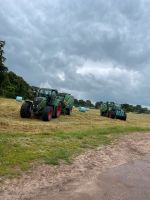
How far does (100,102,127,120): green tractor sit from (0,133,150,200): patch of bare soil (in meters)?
25.4

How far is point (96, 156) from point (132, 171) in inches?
81.9

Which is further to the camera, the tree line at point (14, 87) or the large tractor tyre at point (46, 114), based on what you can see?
the tree line at point (14, 87)

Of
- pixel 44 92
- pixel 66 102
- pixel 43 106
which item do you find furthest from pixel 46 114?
pixel 66 102

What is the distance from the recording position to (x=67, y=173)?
12.4 meters

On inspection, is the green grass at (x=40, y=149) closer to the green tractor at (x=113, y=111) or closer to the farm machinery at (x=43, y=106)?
the farm machinery at (x=43, y=106)

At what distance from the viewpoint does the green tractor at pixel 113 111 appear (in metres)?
44.1

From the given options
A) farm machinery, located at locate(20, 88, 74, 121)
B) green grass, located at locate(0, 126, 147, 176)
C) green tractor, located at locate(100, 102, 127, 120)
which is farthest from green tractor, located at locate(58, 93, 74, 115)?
green grass, located at locate(0, 126, 147, 176)

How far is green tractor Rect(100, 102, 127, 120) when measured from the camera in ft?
145

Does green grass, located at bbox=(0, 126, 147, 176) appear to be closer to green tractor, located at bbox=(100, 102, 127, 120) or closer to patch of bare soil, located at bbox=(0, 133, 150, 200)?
patch of bare soil, located at bbox=(0, 133, 150, 200)

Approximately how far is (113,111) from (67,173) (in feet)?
109

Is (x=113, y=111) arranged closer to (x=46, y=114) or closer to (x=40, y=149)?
(x=46, y=114)

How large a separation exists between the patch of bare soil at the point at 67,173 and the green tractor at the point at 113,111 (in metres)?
25.4

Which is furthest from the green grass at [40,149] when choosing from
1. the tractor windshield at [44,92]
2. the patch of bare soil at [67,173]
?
the tractor windshield at [44,92]

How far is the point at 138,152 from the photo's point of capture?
18.1 meters
